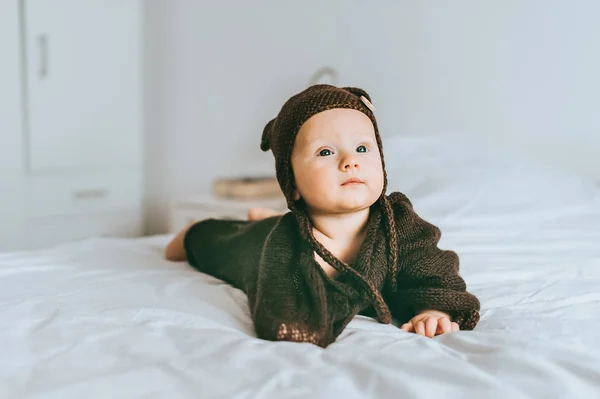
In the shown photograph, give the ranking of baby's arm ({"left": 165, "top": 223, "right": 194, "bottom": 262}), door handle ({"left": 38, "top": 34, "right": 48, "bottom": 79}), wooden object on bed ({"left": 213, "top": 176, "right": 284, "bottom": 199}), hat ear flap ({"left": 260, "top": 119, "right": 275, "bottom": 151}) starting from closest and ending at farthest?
hat ear flap ({"left": 260, "top": 119, "right": 275, "bottom": 151})
baby's arm ({"left": 165, "top": 223, "right": 194, "bottom": 262})
wooden object on bed ({"left": 213, "top": 176, "right": 284, "bottom": 199})
door handle ({"left": 38, "top": 34, "right": 48, "bottom": 79})

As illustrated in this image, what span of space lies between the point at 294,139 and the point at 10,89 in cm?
212

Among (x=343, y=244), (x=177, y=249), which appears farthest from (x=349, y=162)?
(x=177, y=249)

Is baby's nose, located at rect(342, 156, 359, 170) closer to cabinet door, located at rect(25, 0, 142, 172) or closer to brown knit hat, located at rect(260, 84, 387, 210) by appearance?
brown knit hat, located at rect(260, 84, 387, 210)

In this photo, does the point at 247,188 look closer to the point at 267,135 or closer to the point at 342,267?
the point at 267,135

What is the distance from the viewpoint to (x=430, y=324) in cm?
91

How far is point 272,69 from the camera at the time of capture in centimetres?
266

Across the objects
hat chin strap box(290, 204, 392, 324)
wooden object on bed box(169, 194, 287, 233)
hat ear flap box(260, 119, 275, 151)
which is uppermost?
hat ear flap box(260, 119, 275, 151)

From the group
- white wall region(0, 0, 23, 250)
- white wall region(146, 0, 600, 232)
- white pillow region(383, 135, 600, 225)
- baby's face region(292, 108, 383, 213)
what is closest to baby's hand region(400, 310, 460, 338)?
baby's face region(292, 108, 383, 213)

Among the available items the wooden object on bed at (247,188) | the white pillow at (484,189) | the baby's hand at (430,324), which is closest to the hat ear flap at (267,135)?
the baby's hand at (430,324)

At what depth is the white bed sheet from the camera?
2.25ft

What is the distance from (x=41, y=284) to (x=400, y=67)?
1512 mm

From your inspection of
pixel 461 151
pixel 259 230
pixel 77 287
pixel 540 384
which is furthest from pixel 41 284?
pixel 461 151

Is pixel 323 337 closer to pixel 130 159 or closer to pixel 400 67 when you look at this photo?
pixel 400 67

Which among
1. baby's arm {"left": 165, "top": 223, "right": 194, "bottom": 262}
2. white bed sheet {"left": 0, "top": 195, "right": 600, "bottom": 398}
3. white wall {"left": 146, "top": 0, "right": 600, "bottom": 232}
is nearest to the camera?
white bed sheet {"left": 0, "top": 195, "right": 600, "bottom": 398}
